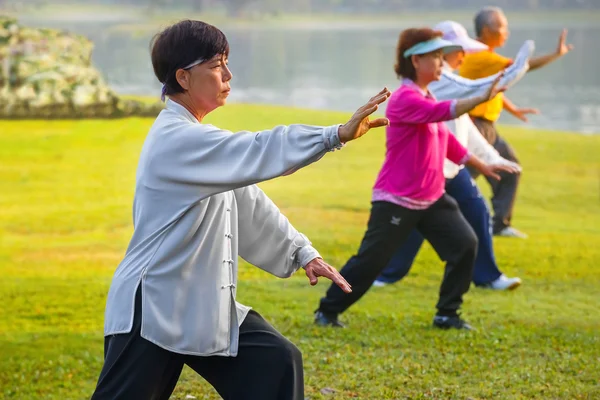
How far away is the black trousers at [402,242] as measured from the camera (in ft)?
22.6

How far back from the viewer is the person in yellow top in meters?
9.14

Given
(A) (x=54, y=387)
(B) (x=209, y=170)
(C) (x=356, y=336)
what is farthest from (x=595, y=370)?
(B) (x=209, y=170)

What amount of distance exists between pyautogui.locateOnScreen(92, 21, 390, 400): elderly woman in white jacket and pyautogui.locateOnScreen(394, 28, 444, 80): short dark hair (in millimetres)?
3219

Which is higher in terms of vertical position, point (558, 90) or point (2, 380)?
point (2, 380)

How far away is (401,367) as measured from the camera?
20.9 ft

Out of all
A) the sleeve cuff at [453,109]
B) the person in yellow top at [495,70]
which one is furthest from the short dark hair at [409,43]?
the person in yellow top at [495,70]

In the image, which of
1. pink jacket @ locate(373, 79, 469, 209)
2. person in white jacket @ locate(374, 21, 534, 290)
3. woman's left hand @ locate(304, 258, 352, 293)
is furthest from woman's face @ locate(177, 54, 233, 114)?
person in white jacket @ locate(374, 21, 534, 290)

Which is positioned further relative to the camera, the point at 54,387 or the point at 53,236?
the point at 53,236

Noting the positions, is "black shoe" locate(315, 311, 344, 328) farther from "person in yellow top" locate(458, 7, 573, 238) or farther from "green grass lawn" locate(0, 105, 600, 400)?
"person in yellow top" locate(458, 7, 573, 238)

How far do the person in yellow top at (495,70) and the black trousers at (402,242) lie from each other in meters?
2.37

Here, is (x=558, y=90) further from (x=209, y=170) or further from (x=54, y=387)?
(x=209, y=170)

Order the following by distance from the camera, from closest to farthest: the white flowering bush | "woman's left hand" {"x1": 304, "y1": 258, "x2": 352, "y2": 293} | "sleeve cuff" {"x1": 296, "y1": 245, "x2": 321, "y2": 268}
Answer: "woman's left hand" {"x1": 304, "y1": 258, "x2": 352, "y2": 293} → "sleeve cuff" {"x1": 296, "y1": 245, "x2": 321, "y2": 268} → the white flowering bush

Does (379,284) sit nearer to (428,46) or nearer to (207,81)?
(428,46)

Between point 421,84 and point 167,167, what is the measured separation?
138 inches
